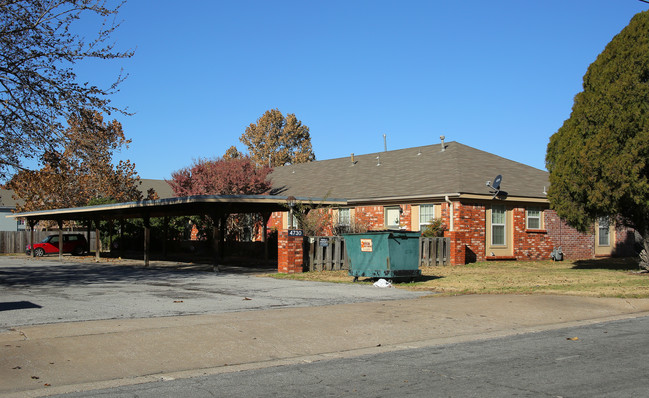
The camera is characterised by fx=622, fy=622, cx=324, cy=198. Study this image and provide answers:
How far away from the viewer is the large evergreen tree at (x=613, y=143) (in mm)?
18859

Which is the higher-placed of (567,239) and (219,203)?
(219,203)

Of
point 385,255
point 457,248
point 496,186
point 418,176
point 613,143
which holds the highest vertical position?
point 613,143

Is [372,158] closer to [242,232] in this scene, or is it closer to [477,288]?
[242,232]

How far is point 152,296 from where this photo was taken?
48.2 ft

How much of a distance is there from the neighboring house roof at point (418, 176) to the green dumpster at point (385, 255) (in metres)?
8.61

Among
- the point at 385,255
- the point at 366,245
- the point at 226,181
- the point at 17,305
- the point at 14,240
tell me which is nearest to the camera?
the point at 17,305

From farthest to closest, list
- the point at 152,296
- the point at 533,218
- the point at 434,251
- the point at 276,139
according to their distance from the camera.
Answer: the point at 276,139 < the point at 533,218 < the point at 434,251 < the point at 152,296

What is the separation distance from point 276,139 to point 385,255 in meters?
60.9

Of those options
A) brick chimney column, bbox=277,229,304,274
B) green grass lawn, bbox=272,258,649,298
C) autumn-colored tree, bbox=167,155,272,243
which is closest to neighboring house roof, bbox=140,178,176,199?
autumn-colored tree, bbox=167,155,272,243

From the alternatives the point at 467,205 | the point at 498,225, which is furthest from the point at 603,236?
the point at 467,205

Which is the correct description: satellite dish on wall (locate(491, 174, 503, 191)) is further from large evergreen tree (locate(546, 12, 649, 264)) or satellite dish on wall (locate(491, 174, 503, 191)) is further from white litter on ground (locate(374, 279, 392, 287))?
white litter on ground (locate(374, 279, 392, 287))

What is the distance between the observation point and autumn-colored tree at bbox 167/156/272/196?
3553cm

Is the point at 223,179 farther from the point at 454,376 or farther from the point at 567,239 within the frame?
the point at 454,376

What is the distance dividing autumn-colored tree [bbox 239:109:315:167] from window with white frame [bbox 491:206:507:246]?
49338 millimetres
